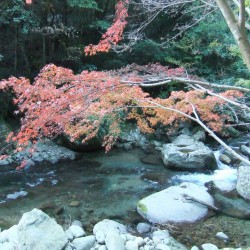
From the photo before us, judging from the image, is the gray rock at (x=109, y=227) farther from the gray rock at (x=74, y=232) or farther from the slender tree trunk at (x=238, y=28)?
the slender tree trunk at (x=238, y=28)

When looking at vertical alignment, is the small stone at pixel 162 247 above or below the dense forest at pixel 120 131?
below

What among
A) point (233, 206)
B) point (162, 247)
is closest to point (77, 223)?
point (162, 247)

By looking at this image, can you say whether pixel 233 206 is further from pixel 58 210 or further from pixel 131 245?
pixel 58 210

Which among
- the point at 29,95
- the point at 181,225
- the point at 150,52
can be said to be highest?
the point at 150,52

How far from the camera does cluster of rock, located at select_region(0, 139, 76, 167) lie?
354 inches

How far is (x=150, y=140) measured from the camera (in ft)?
36.5

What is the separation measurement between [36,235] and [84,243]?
81 cm

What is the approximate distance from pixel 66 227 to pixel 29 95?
2.61 m

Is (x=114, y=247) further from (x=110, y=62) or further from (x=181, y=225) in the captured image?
(x=110, y=62)

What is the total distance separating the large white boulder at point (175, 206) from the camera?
618 centimetres

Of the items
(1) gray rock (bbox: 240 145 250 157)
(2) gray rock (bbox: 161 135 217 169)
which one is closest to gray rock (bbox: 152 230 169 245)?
(2) gray rock (bbox: 161 135 217 169)

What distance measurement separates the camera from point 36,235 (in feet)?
15.0

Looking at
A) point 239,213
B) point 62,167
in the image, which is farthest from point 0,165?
point 239,213

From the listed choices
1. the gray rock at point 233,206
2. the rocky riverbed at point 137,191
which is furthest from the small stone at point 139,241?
the gray rock at point 233,206
